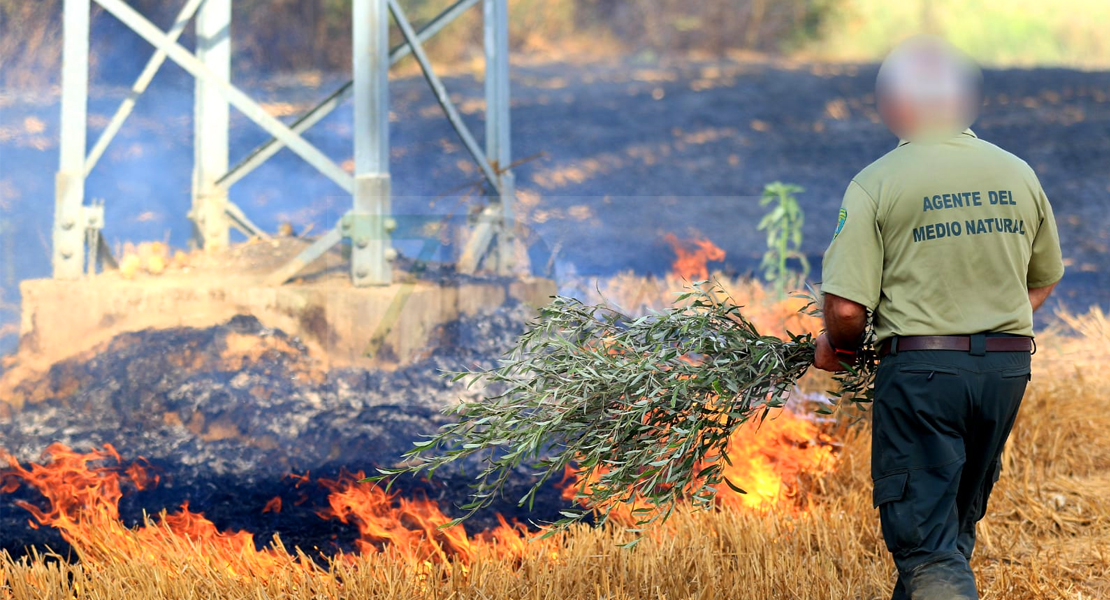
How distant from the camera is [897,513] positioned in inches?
95.0

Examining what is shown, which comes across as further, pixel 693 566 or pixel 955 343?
pixel 693 566

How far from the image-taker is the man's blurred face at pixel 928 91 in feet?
7.92

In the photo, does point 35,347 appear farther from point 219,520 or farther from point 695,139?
point 695,139

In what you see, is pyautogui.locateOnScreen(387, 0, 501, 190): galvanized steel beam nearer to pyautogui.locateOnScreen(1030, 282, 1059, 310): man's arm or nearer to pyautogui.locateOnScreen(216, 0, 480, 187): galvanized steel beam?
pyautogui.locateOnScreen(216, 0, 480, 187): galvanized steel beam

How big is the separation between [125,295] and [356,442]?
6.33 feet

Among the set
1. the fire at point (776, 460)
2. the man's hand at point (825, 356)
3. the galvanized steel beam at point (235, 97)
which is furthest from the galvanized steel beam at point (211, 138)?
the man's hand at point (825, 356)

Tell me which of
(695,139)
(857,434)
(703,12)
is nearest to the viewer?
(857,434)

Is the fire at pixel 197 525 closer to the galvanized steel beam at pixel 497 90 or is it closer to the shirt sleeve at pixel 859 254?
the shirt sleeve at pixel 859 254

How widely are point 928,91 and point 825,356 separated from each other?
75 cm

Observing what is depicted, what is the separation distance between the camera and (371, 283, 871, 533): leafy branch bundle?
8.84ft

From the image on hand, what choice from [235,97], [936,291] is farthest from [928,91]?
[235,97]

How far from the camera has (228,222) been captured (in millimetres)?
6566

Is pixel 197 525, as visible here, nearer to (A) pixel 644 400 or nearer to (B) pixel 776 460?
(A) pixel 644 400

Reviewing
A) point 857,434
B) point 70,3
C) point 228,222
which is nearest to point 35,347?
point 228,222
